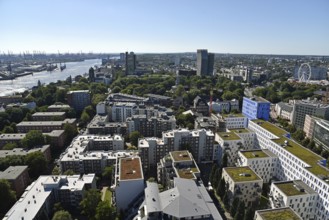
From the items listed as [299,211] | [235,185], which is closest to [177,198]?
[235,185]

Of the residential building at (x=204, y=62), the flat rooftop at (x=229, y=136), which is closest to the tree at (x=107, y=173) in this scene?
the flat rooftop at (x=229, y=136)

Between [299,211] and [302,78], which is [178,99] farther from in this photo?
[302,78]

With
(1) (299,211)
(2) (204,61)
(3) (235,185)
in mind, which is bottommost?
(1) (299,211)

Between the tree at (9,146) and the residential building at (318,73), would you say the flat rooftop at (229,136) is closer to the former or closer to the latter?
the tree at (9,146)

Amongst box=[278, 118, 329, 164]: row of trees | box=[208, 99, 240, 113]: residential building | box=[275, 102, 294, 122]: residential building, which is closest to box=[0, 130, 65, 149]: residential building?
box=[208, 99, 240, 113]: residential building

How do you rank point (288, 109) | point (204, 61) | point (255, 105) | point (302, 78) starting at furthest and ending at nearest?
point (204, 61)
point (302, 78)
point (288, 109)
point (255, 105)

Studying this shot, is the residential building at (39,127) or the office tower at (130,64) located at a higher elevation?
the office tower at (130,64)
